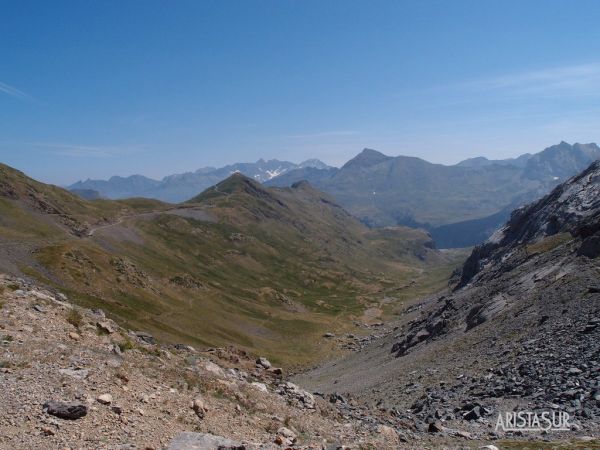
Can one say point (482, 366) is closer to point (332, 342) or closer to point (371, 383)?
point (371, 383)

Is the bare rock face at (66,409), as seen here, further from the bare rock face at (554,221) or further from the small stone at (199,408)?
the bare rock face at (554,221)

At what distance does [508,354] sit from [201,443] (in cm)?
3729

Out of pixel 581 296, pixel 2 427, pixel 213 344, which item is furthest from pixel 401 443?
pixel 213 344

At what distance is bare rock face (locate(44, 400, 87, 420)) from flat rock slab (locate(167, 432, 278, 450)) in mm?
4049

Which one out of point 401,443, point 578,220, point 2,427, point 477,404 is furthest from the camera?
point 578,220

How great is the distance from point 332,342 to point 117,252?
281ft

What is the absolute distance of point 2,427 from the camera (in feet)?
55.0

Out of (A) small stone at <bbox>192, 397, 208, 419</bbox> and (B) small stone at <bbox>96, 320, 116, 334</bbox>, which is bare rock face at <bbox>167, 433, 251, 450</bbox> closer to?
(A) small stone at <bbox>192, 397, 208, 419</bbox>

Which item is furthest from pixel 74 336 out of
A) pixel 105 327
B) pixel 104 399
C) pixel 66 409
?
pixel 66 409

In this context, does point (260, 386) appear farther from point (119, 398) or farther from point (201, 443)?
point (201, 443)

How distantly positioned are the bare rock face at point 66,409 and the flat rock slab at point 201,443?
4049mm

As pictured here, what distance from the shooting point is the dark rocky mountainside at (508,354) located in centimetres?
3316

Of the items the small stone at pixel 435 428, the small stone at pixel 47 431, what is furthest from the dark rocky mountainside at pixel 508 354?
the small stone at pixel 47 431

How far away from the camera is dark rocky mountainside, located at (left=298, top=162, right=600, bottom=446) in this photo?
3316 cm
